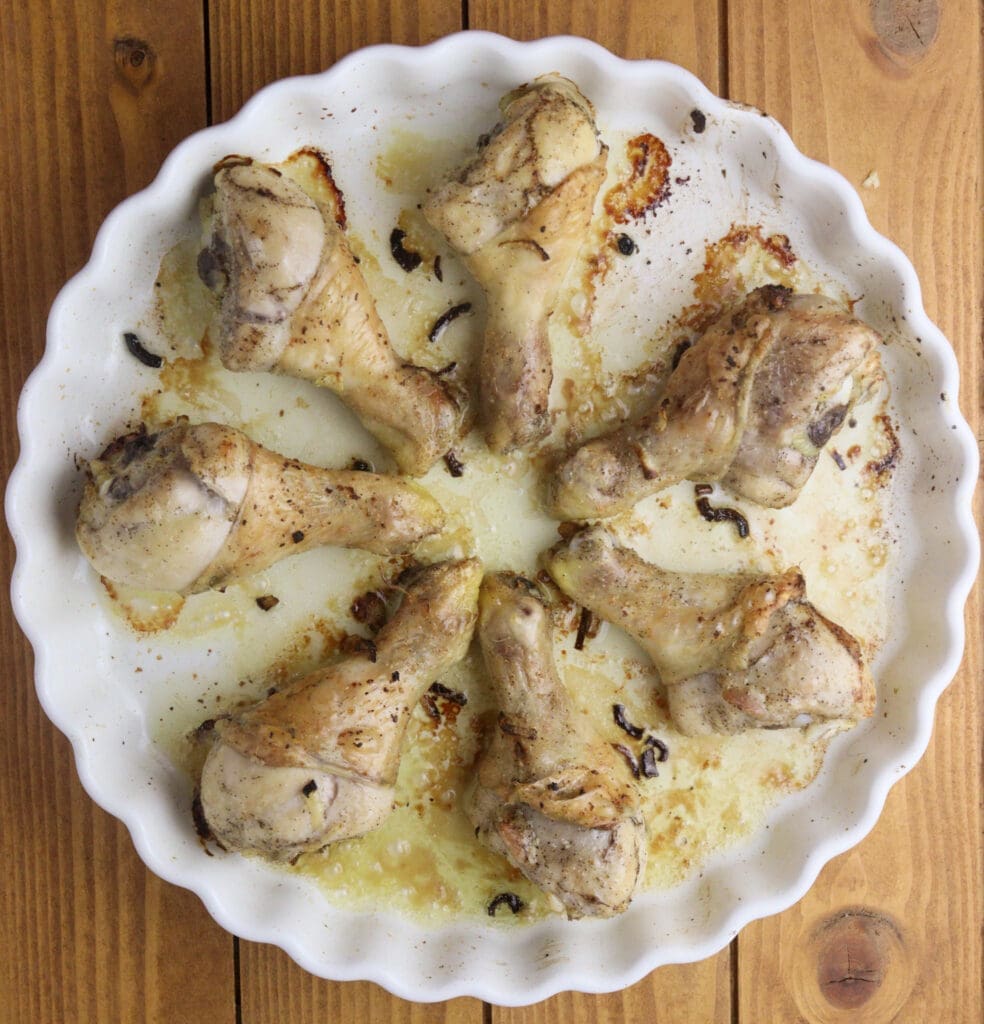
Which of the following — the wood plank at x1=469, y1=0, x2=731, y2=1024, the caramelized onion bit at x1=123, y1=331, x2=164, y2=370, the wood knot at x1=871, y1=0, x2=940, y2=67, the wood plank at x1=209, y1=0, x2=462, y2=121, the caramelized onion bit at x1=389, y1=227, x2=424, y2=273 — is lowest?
the caramelized onion bit at x1=123, y1=331, x2=164, y2=370

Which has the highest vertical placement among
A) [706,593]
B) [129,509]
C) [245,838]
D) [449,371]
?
[449,371]

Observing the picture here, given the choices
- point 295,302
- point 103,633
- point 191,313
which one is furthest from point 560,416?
point 103,633

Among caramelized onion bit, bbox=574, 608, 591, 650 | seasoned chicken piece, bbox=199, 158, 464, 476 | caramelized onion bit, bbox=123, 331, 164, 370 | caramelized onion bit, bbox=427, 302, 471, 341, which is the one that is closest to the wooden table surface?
caramelized onion bit, bbox=123, 331, 164, 370

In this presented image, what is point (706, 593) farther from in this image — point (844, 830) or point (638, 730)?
point (844, 830)

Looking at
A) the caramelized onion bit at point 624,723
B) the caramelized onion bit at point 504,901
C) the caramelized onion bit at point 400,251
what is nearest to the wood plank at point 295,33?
the caramelized onion bit at point 400,251

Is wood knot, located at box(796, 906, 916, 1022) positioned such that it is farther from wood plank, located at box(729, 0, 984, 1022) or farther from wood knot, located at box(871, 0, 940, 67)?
wood knot, located at box(871, 0, 940, 67)
